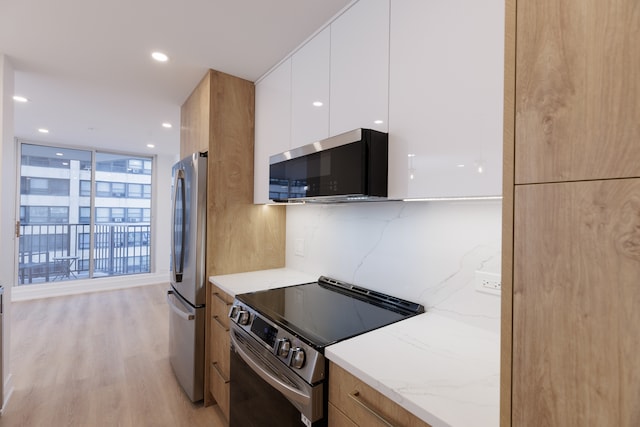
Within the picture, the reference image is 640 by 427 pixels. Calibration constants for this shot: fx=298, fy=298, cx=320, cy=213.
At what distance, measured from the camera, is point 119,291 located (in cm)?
516

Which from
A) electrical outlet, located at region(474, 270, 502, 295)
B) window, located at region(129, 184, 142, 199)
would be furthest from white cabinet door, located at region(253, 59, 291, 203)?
window, located at region(129, 184, 142, 199)

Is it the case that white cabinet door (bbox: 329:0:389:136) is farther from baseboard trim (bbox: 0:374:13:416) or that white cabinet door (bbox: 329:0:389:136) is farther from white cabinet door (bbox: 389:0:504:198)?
baseboard trim (bbox: 0:374:13:416)

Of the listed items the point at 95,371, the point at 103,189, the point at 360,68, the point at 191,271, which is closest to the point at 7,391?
the point at 95,371

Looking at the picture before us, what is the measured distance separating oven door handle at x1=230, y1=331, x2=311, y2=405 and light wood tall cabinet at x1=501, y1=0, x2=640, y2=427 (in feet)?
2.28

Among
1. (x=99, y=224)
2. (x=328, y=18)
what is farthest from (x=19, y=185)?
(x=328, y=18)

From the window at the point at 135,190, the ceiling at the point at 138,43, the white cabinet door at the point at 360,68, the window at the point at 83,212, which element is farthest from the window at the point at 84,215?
the white cabinet door at the point at 360,68

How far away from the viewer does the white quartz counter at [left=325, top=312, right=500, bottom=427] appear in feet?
2.50

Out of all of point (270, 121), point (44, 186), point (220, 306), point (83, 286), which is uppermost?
point (270, 121)

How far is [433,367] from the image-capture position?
954 mm

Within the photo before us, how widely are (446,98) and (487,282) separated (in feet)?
2.46

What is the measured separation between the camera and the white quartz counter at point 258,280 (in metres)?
1.86

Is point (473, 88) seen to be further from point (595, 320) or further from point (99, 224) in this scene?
point (99, 224)

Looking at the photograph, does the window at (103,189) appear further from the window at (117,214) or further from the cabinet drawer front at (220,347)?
the cabinet drawer front at (220,347)

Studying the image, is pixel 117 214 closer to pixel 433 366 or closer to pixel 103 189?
pixel 103 189
